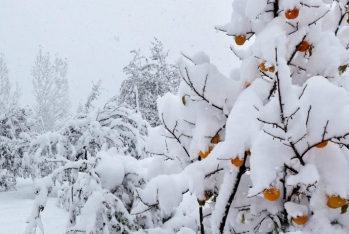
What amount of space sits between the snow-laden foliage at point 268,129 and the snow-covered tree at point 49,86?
26312 millimetres

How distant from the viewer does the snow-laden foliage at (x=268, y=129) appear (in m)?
1.07

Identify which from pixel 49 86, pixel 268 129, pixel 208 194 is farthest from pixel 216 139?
pixel 49 86

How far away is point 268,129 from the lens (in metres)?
1.12

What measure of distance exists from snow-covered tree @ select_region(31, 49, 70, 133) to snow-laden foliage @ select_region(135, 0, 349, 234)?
86.3ft

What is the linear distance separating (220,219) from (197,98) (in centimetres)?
53

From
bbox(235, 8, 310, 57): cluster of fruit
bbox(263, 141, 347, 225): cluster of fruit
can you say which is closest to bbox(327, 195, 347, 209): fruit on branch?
bbox(263, 141, 347, 225): cluster of fruit

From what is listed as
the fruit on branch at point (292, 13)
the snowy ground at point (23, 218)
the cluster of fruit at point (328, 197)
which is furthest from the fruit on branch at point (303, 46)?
the snowy ground at point (23, 218)

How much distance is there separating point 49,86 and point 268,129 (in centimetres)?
2775

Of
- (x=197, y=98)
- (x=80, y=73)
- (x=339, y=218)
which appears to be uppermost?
(x=80, y=73)

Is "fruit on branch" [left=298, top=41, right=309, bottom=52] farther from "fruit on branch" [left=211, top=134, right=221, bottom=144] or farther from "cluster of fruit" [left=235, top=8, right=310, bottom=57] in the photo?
"fruit on branch" [left=211, top=134, right=221, bottom=144]

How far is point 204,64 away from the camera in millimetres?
1462

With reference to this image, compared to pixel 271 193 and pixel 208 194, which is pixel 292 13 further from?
pixel 208 194

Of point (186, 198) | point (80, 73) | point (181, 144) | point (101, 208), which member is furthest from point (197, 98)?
point (80, 73)

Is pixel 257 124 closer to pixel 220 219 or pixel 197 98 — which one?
pixel 197 98
